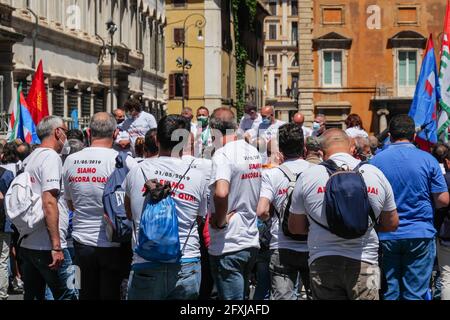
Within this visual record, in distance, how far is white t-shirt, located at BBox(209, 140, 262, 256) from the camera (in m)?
9.55

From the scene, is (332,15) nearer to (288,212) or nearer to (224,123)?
(224,123)

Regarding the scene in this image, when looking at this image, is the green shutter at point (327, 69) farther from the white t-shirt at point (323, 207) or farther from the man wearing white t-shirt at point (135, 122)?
the white t-shirt at point (323, 207)

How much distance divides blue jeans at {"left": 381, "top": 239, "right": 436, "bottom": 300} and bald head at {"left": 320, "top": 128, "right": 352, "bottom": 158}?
1.58m

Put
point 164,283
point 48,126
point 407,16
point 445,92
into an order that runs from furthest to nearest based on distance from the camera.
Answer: point 407,16 < point 445,92 < point 48,126 < point 164,283

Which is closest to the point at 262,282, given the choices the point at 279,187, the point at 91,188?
the point at 279,187

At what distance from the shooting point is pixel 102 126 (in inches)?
392

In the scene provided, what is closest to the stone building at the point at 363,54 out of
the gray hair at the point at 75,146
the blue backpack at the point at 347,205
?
the gray hair at the point at 75,146

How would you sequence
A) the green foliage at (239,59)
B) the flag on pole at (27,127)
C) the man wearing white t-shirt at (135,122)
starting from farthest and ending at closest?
1. the green foliage at (239,59)
2. the flag on pole at (27,127)
3. the man wearing white t-shirt at (135,122)

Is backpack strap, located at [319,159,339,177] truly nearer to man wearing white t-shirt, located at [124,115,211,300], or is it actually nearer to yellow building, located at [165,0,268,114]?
man wearing white t-shirt, located at [124,115,211,300]

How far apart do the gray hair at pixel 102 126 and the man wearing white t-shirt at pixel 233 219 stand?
1.01m

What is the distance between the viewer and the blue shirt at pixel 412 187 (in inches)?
400

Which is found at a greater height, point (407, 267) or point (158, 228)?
point (158, 228)

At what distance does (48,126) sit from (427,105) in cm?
940

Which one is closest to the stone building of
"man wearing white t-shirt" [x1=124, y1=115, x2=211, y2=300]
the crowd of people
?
the crowd of people
